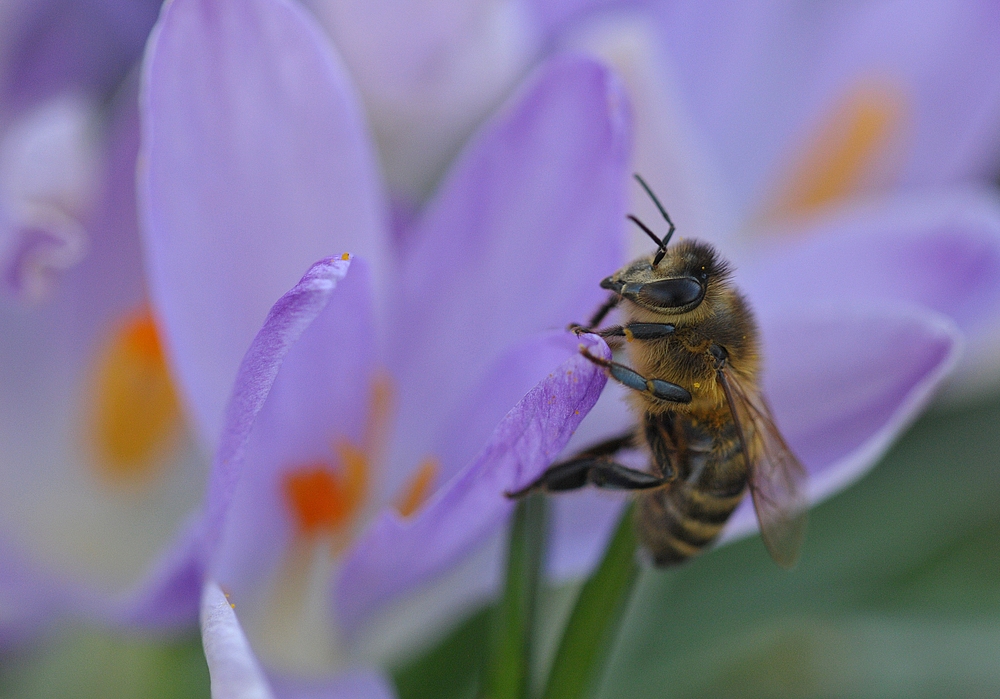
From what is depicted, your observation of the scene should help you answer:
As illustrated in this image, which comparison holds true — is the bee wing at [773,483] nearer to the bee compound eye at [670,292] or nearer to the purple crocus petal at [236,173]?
the bee compound eye at [670,292]

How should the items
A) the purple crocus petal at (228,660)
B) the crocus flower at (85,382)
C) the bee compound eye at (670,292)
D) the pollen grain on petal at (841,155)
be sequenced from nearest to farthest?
the purple crocus petal at (228,660)
the bee compound eye at (670,292)
the crocus flower at (85,382)
the pollen grain on petal at (841,155)

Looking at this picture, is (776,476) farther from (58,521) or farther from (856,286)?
(58,521)

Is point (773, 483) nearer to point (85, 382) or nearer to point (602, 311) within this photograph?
point (602, 311)

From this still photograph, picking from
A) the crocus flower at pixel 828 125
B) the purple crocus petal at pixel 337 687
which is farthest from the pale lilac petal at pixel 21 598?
the crocus flower at pixel 828 125

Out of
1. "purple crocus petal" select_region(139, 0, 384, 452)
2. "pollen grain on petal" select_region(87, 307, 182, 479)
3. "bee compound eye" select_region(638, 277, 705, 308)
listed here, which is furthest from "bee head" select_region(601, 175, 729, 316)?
"pollen grain on petal" select_region(87, 307, 182, 479)

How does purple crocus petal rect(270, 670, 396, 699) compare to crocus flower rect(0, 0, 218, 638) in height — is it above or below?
below

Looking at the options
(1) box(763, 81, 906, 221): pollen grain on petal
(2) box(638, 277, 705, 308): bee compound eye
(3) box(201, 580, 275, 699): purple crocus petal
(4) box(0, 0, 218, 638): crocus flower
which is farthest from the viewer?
(1) box(763, 81, 906, 221): pollen grain on petal

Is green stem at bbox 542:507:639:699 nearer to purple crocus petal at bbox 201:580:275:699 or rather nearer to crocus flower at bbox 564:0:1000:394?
purple crocus petal at bbox 201:580:275:699
